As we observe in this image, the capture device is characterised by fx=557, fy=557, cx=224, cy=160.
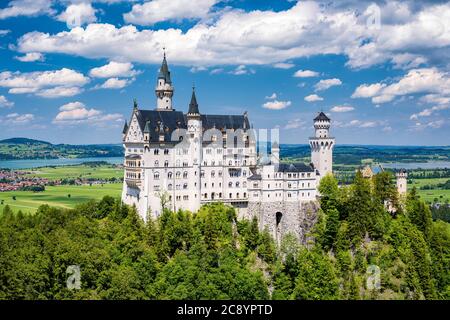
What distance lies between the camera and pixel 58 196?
155250mm

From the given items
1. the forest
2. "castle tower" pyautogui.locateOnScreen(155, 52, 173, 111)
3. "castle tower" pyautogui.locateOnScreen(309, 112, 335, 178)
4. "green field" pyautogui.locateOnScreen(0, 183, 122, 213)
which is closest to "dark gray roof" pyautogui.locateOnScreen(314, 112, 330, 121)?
"castle tower" pyautogui.locateOnScreen(309, 112, 335, 178)

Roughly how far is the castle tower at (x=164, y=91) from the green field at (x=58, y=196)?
154 feet

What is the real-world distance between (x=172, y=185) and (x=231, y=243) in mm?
12831

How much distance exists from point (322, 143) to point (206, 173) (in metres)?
20.2

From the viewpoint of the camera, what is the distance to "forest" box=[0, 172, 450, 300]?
69812mm

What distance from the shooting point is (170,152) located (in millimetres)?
85562

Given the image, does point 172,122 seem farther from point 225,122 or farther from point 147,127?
point 225,122

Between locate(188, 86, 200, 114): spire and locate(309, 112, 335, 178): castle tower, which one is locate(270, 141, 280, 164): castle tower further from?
locate(188, 86, 200, 114): spire

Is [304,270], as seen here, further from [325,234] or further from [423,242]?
[423,242]

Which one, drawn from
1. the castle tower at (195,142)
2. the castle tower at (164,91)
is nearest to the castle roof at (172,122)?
the castle tower at (195,142)

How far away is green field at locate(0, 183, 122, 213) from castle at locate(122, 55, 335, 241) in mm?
49244

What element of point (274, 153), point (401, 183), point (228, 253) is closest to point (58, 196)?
point (274, 153)

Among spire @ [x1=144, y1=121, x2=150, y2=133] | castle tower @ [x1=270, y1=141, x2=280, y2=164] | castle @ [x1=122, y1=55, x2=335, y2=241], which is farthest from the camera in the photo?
castle tower @ [x1=270, y1=141, x2=280, y2=164]
